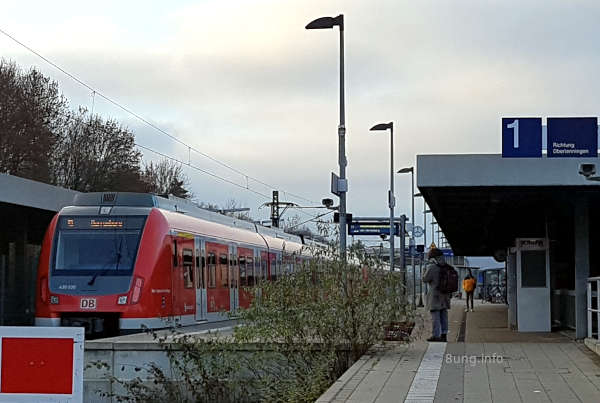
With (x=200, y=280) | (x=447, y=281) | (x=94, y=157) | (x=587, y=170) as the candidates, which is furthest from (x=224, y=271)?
(x=94, y=157)

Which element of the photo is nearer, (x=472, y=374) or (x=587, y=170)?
(x=472, y=374)

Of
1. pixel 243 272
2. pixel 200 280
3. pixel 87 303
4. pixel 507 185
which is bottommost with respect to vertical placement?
pixel 87 303

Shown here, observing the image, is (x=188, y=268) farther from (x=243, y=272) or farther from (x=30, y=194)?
(x=243, y=272)

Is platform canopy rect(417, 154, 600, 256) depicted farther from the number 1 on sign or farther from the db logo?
the db logo

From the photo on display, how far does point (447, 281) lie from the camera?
17.5m

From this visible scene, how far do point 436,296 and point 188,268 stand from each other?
5.83 m

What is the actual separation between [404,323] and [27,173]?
36.8 meters

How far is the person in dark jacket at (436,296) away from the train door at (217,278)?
6391 millimetres

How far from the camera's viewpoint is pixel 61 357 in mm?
8688

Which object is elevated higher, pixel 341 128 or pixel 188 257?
pixel 341 128

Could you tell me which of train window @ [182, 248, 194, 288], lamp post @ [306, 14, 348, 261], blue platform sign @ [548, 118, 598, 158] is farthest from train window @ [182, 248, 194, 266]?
blue platform sign @ [548, 118, 598, 158]

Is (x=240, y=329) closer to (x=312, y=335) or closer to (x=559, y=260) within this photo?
(x=312, y=335)

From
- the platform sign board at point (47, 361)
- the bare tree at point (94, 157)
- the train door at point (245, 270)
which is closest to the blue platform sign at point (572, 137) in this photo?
the train door at point (245, 270)

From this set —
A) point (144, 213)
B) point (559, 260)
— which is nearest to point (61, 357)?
point (144, 213)
